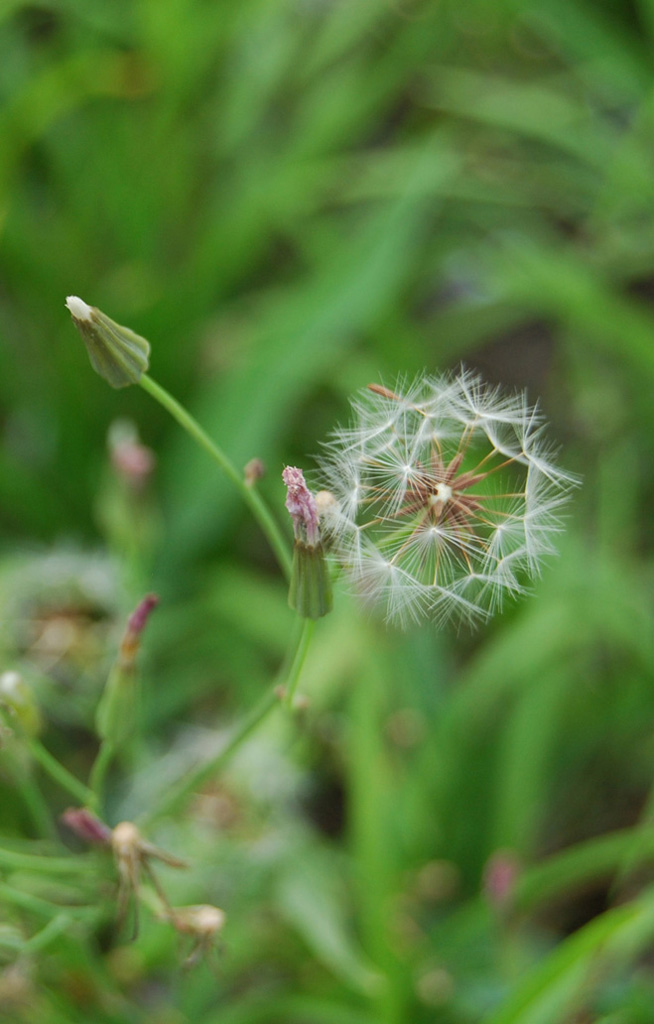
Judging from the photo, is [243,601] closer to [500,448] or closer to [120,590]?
[120,590]

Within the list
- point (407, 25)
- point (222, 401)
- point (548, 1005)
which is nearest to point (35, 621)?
point (222, 401)

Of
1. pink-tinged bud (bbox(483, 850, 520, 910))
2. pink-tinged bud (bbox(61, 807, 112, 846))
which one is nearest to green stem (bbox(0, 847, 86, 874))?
pink-tinged bud (bbox(61, 807, 112, 846))

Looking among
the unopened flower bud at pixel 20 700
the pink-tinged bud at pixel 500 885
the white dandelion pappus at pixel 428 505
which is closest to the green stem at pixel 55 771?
the unopened flower bud at pixel 20 700

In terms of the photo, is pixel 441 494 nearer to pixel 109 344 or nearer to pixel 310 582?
pixel 310 582

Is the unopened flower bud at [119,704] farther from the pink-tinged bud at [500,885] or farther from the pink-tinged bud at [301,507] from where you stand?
the pink-tinged bud at [500,885]

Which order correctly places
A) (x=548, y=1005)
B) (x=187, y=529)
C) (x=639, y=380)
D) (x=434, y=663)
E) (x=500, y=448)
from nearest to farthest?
(x=500, y=448) < (x=548, y=1005) < (x=434, y=663) < (x=187, y=529) < (x=639, y=380)

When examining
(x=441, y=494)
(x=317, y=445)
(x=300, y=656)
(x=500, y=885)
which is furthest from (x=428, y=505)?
(x=317, y=445)
